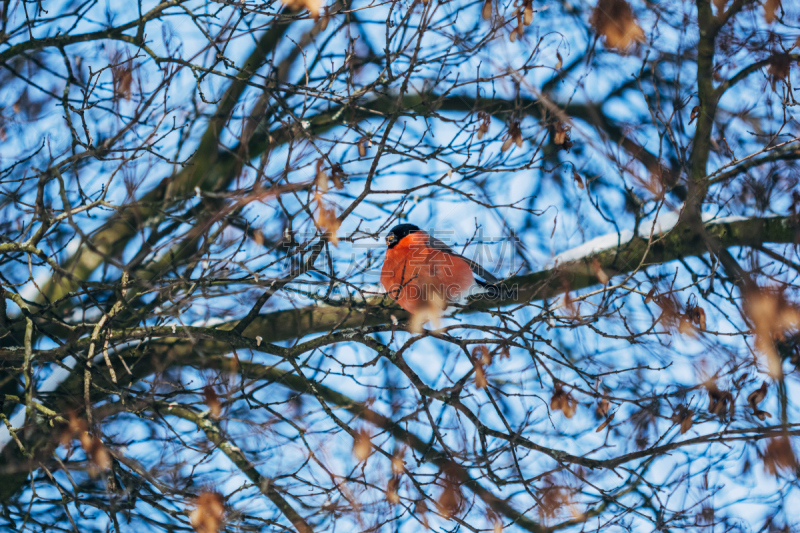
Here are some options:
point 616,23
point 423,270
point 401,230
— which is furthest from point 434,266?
point 616,23

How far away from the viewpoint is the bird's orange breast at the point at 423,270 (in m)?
3.69

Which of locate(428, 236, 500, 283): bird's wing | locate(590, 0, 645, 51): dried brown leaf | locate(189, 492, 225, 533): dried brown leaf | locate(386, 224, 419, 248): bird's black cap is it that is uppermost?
locate(386, 224, 419, 248): bird's black cap

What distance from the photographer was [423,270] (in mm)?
3832

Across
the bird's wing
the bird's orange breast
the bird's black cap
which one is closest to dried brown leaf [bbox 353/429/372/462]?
the bird's orange breast

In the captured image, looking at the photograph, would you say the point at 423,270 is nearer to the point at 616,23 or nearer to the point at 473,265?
the point at 473,265

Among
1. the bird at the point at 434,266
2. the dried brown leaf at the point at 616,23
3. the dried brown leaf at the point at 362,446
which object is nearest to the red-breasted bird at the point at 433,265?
the bird at the point at 434,266

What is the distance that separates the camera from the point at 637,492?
13.5 feet

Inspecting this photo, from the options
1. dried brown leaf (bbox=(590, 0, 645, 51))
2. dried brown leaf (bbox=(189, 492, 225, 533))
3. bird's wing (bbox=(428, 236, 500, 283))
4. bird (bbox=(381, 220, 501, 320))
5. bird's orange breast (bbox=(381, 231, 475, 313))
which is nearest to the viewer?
dried brown leaf (bbox=(590, 0, 645, 51))

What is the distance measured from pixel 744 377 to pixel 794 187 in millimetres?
1437

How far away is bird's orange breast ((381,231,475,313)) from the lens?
369 cm

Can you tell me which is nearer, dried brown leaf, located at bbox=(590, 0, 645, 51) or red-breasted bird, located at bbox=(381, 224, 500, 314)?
dried brown leaf, located at bbox=(590, 0, 645, 51)

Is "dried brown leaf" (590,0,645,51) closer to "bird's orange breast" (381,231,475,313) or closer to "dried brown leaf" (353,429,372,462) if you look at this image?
"bird's orange breast" (381,231,475,313)

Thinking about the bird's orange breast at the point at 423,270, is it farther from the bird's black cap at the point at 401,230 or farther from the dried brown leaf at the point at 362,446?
the dried brown leaf at the point at 362,446

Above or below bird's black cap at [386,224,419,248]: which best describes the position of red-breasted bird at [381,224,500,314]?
below
